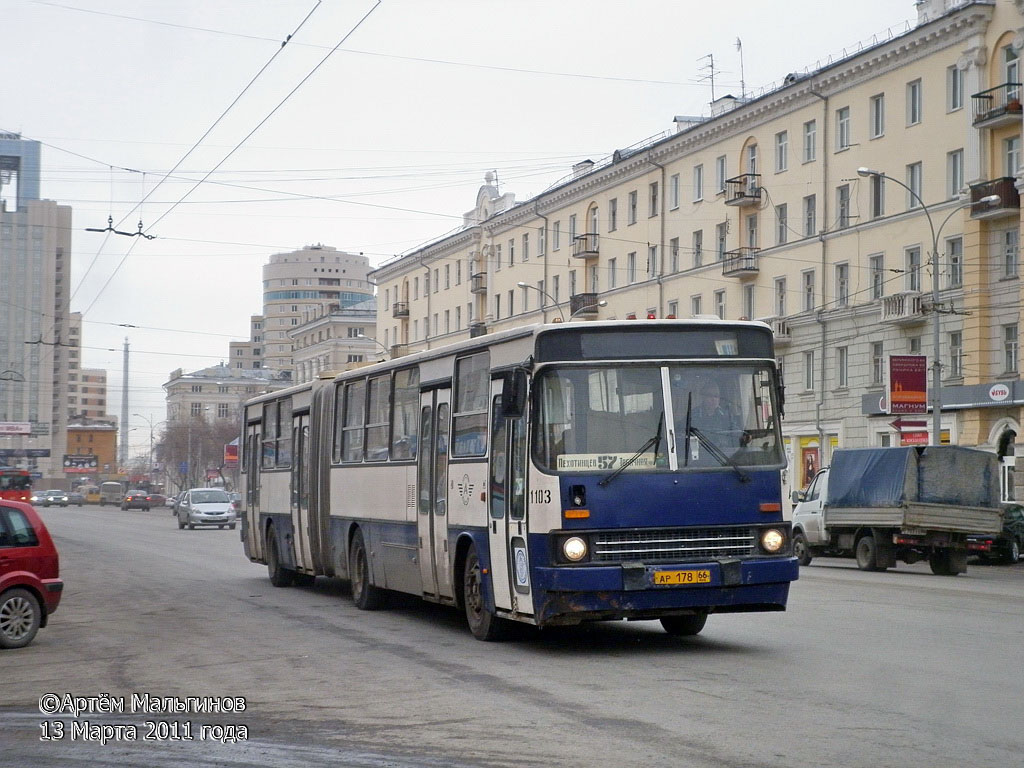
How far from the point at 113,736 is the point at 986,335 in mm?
40337

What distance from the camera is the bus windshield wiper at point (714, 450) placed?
12.4 meters

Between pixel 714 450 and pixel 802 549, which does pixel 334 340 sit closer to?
pixel 802 549

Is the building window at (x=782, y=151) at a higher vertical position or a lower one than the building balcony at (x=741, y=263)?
higher

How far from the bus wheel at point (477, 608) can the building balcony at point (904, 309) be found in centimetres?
3532

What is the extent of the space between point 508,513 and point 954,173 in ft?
123

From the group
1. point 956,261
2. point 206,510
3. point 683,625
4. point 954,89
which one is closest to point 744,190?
point 954,89

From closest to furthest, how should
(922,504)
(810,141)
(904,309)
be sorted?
(922,504) < (904,309) < (810,141)

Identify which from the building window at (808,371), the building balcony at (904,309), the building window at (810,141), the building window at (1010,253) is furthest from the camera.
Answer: the building window at (808,371)

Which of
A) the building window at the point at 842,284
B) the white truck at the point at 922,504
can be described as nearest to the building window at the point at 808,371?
the building window at the point at 842,284

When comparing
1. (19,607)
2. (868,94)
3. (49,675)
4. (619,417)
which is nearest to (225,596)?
(19,607)

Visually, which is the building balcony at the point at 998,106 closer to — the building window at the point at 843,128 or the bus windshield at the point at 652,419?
the building window at the point at 843,128

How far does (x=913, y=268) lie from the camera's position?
48.3 m

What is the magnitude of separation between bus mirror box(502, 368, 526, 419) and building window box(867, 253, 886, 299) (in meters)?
39.1

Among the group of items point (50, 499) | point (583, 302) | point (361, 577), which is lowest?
point (50, 499)
